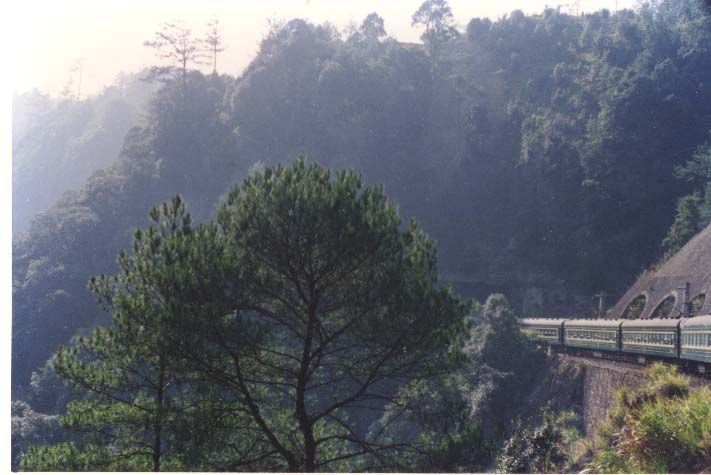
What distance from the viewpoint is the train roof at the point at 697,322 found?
11.8 m

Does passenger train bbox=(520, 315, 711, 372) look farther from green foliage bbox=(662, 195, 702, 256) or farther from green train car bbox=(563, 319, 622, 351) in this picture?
green foliage bbox=(662, 195, 702, 256)

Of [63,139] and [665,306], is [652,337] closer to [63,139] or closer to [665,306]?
[665,306]

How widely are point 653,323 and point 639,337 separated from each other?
97 centimetres

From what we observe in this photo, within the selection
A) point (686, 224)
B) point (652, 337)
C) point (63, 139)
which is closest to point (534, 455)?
point (652, 337)

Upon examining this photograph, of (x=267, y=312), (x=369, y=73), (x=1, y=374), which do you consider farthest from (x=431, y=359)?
(x=369, y=73)

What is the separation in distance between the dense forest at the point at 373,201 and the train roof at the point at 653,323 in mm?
3423

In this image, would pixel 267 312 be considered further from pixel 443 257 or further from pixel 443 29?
pixel 443 29

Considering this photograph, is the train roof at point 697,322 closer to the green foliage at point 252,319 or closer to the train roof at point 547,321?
the green foliage at point 252,319

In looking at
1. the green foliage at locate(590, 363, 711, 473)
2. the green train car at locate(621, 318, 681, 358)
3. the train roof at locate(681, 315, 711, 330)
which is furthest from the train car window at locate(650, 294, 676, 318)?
the green foliage at locate(590, 363, 711, 473)

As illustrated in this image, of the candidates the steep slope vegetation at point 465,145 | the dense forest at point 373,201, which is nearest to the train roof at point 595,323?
the dense forest at point 373,201

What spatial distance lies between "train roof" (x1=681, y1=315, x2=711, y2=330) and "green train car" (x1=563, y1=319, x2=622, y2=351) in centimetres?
425

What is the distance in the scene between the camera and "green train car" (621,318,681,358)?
13.7 metres

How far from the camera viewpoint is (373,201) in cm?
937

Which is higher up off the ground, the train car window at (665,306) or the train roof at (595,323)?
the train car window at (665,306)
